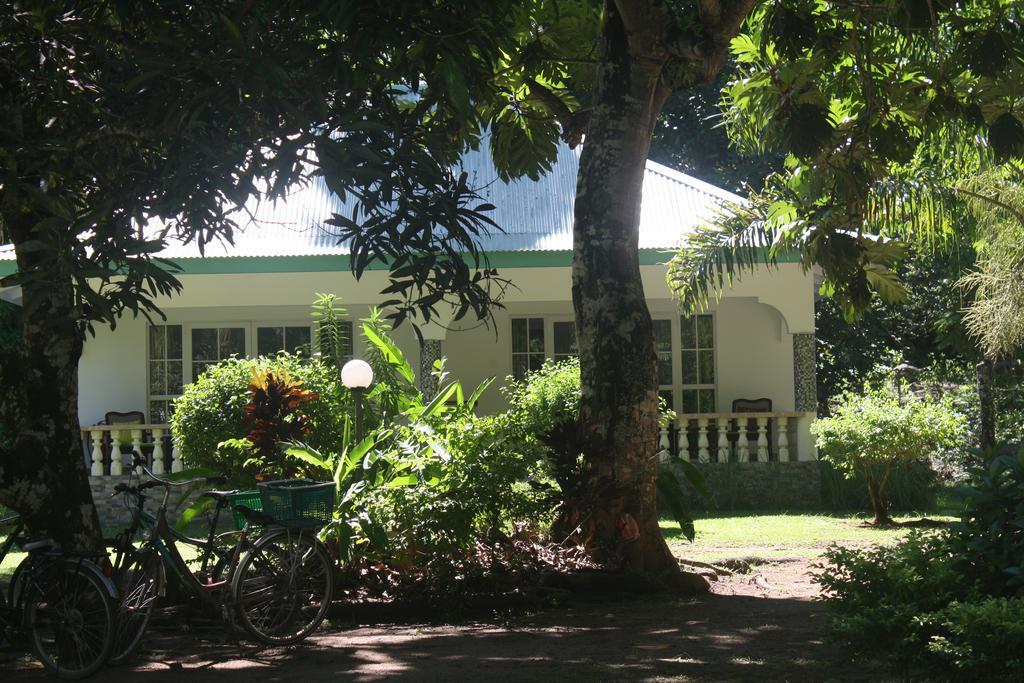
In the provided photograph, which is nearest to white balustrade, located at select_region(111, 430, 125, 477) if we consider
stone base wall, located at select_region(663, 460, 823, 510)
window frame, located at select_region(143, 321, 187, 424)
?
window frame, located at select_region(143, 321, 187, 424)

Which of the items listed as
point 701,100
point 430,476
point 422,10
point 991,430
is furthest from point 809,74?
point 701,100

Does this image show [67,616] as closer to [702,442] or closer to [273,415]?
[273,415]

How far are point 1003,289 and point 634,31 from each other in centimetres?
758

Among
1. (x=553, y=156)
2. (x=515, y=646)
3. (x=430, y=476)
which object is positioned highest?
(x=553, y=156)

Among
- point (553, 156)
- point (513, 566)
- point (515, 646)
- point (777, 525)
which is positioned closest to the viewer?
point (515, 646)

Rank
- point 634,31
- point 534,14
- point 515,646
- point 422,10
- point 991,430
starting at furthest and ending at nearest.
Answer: point 991,430 → point 534,14 → point 634,31 → point 515,646 → point 422,10

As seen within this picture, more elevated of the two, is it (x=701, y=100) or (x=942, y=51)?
(x=701, y=100)

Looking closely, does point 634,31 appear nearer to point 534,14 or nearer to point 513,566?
point 534,14

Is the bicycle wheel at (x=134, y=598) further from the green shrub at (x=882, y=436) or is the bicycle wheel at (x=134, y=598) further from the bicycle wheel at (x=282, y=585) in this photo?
the green shrub at (x=882, y=436)

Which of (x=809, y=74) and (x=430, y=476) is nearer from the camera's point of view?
(x=430, y=476)

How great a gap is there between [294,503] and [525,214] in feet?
32.2

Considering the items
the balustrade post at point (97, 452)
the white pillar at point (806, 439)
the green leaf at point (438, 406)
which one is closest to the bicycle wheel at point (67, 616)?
the green leaf at point (438, 406)

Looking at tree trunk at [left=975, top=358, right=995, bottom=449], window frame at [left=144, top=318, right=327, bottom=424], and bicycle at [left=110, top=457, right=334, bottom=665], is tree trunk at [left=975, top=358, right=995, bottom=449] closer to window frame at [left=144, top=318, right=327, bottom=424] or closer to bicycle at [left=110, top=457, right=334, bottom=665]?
window frame at [left=144, top=318, right=327, bottom=424]

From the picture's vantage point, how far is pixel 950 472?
19078 millimetres
